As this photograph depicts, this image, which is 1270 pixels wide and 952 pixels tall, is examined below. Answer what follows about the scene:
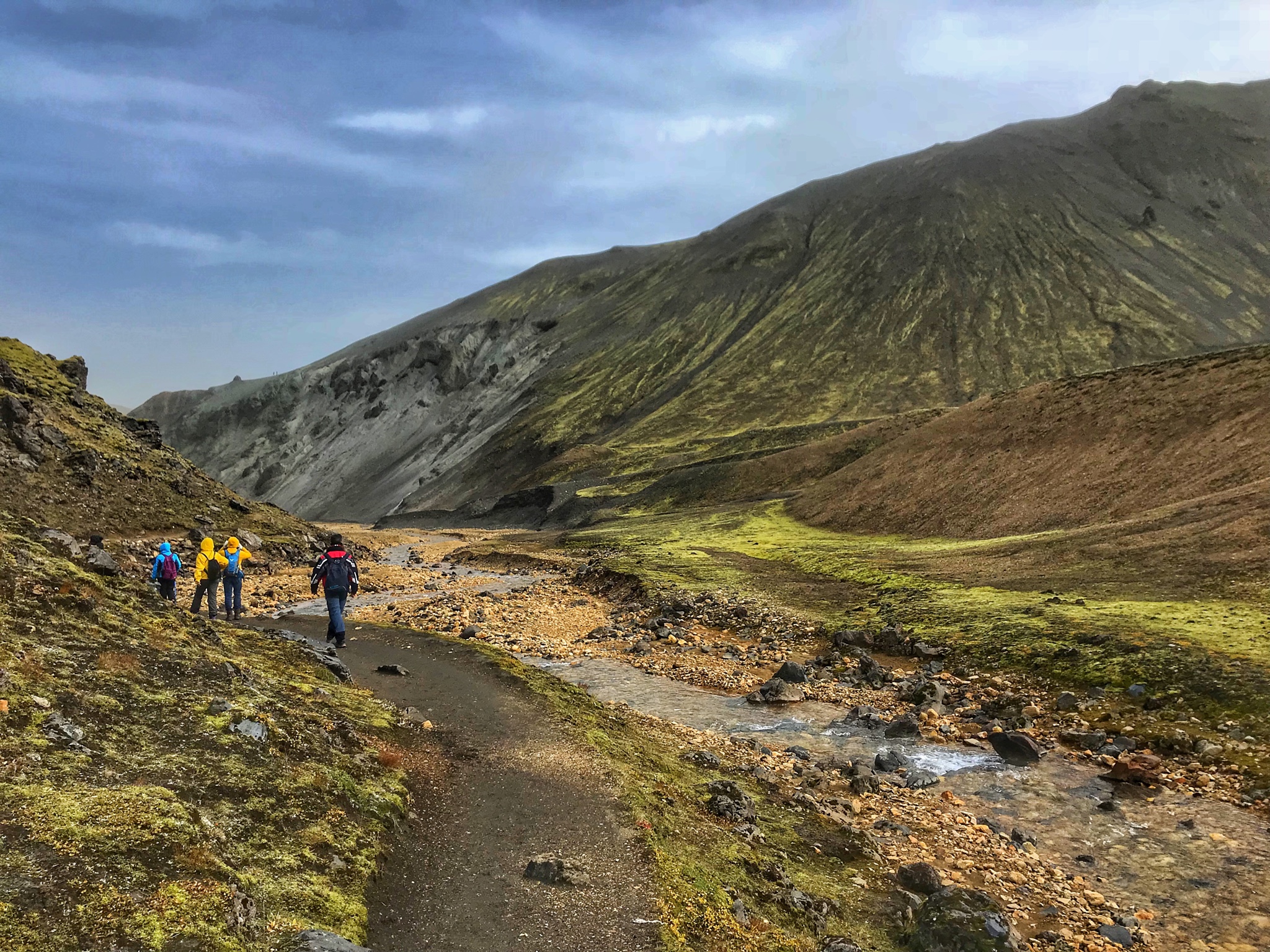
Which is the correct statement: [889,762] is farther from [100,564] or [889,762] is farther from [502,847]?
[100,564]

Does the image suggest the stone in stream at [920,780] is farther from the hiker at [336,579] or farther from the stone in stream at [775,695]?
the hiker at [336,579]

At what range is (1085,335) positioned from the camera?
17088cm

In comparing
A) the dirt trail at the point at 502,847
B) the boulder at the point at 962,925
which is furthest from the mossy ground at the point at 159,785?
the boulder at the point at 962,925

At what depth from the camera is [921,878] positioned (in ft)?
41.8

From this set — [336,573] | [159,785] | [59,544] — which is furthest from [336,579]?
[159,785]

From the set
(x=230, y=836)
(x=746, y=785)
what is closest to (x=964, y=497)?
(x=746, y=785)

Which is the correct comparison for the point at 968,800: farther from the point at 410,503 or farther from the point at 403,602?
the point at 410,503

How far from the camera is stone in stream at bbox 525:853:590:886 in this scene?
10.1 m

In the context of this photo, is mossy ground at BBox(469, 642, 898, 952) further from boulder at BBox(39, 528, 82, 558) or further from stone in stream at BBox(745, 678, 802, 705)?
boulder at BBox(39, 528, 82, 558)

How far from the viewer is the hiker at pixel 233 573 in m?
28.3

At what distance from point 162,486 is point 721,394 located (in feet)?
481

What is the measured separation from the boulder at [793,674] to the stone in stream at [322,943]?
20.0 m

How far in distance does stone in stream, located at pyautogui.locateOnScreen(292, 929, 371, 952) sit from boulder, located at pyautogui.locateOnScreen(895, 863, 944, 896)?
30.7 feet

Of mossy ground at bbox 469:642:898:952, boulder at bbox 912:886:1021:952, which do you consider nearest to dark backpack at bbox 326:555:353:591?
mossy ground at bbox 469:642:898:952
